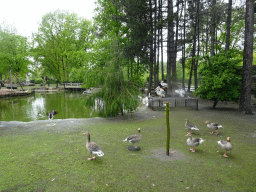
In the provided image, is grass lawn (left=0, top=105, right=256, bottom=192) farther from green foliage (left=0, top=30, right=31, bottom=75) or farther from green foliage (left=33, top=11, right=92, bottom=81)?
green foliage (left=0, top=30, right=31, bottom=75)

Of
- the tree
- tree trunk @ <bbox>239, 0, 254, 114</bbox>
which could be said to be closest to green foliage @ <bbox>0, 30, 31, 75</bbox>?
the tree

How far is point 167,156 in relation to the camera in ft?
19.5

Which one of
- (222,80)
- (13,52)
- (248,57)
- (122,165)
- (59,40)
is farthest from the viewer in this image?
(59,40)

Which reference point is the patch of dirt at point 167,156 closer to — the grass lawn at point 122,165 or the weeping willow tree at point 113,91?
the grass lawn at point 122,165

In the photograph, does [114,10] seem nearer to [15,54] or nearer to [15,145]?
[15,145]

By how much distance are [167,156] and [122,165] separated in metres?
1.76

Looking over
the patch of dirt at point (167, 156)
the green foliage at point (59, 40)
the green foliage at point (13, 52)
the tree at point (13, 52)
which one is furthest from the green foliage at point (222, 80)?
the green foliage at point (13, 52)

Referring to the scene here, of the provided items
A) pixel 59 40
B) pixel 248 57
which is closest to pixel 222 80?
pixel 248 57

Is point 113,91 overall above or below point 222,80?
below

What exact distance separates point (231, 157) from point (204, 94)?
10.2m

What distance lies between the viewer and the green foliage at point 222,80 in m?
14.0

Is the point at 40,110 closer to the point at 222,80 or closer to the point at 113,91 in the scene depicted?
the point at 113,91

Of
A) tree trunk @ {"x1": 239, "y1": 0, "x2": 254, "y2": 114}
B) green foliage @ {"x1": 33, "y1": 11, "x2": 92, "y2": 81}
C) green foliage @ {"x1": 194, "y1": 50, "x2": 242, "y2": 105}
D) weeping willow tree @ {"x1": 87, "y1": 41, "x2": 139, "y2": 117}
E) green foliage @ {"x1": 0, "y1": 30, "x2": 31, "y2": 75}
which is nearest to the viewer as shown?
weeping willow tree @ {"x1": 87, "y1": 41, "x2": 139, "y2": 117}

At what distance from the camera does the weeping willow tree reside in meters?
11.9
